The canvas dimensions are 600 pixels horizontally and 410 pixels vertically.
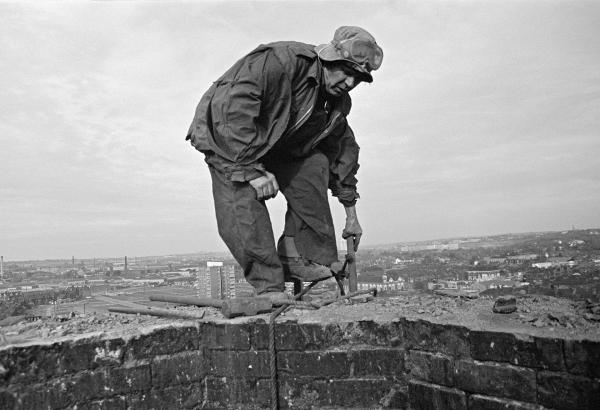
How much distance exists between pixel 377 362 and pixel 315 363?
41 cm

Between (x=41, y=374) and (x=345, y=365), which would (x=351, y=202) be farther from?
(x=41, y=374)

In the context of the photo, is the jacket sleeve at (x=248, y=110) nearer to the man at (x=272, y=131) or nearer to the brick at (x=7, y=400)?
the man at (x=272, y=131)

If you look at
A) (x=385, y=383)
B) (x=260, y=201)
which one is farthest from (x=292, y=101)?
(x=385, y=383)

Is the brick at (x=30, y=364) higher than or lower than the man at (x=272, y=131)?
lower

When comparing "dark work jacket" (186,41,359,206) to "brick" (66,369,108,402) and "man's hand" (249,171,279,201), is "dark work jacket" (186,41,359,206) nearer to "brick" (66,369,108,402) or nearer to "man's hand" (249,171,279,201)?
"man's hand" (249,171,279,201)

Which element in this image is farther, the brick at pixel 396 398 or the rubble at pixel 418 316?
the brick at pixel 396 398

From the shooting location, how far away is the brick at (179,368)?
3273 millimetres

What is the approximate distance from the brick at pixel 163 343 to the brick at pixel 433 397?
149 centimetres

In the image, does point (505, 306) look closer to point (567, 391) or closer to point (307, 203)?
point (567, 391)

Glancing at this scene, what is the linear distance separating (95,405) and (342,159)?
293cm

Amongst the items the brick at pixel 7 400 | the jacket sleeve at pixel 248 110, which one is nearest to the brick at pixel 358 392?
the jacket sleeve at pixel 248 110

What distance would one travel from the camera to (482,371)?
277 cm

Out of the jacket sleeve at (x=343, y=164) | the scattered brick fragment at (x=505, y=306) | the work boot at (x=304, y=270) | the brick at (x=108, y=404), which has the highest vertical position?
→ the jacket sleeve at (x=343, y=164)

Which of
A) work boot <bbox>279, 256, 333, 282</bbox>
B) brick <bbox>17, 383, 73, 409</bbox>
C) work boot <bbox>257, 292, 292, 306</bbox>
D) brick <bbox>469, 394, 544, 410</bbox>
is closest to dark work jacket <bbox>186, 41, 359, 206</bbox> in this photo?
work boot <bbox>257, 292, 292, 306</bbox>
